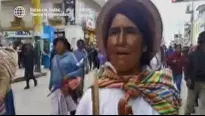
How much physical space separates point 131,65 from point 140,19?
0.53 ft

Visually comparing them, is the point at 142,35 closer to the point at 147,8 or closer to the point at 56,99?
the point at 147,8

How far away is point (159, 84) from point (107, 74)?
179 mm

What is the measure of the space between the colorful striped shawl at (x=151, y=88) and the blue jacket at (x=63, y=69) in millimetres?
2653

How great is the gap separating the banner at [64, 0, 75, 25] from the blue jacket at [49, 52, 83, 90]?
15.7 m

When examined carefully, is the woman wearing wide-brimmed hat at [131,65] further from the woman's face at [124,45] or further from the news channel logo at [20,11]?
the news channel logo at [20,11]

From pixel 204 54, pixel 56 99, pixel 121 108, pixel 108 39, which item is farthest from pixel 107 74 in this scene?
pixel 204 54

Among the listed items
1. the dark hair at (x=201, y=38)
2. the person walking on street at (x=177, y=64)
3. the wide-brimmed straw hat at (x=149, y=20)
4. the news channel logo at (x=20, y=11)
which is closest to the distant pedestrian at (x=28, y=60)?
the person walking on street at (x=177, y=64)

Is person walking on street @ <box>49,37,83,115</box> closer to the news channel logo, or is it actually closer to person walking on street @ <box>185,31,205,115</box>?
person walking on street @ <box>185,31,205,115</box>

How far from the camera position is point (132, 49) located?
117cm

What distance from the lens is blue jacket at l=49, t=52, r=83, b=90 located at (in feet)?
12.9

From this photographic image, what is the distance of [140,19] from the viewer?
4.02 ft

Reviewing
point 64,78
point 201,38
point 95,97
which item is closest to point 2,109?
point 95,97

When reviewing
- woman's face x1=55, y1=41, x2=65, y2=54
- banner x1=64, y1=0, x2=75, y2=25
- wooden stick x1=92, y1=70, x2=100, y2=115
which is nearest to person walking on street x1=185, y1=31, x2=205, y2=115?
woman's face x1=55, y1=41, x2=65, y2=54

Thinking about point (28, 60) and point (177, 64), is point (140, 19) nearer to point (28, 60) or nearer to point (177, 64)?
point (177, 64)
